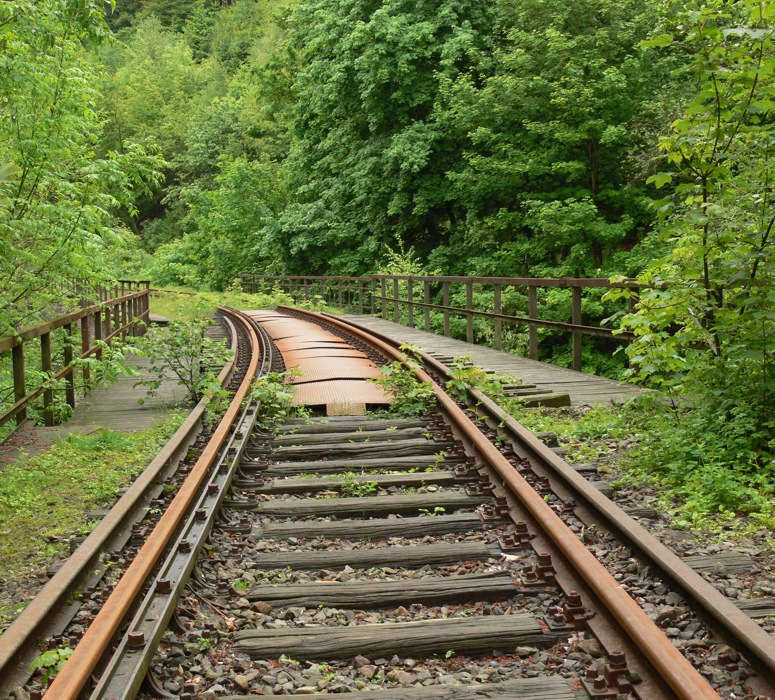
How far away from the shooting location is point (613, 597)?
9.44ft

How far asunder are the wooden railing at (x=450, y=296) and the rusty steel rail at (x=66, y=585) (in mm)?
3669

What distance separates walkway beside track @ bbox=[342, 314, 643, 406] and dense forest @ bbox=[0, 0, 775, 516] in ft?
2.96

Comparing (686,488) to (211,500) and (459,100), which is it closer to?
(211,500)

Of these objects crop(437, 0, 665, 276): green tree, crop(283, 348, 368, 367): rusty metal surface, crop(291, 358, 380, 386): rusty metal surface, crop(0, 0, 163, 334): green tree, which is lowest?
crop(291, 358, 380, 386): rusty metal surface

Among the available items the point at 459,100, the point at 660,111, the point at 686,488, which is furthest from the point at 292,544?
the point at 459,100

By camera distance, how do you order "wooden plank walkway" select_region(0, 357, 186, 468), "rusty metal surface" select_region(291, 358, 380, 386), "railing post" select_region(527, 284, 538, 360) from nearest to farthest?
1. "wooden plank walkway" select_region(0, 357, 186, 468)
2. "rusty metal surface" select_region(291, 358, 380, 386)
3. "railing post" select_region(527, 284, 538, 360)


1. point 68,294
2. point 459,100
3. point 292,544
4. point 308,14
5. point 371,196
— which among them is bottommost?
point 292,544

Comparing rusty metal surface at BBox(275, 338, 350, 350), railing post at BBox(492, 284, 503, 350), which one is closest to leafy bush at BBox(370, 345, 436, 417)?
railing post at BBox(492, 284, 503, 350)

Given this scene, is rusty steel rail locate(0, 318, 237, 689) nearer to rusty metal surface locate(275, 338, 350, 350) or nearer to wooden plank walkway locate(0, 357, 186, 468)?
wooden plank walkway locate(0, 357, 186, 468)

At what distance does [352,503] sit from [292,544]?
1.76 ft

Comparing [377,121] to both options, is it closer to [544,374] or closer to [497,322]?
[497,322]

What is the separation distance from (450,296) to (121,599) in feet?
72.5

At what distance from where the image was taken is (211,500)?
4.31 m

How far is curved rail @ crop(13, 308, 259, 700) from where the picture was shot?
7.66 feet
